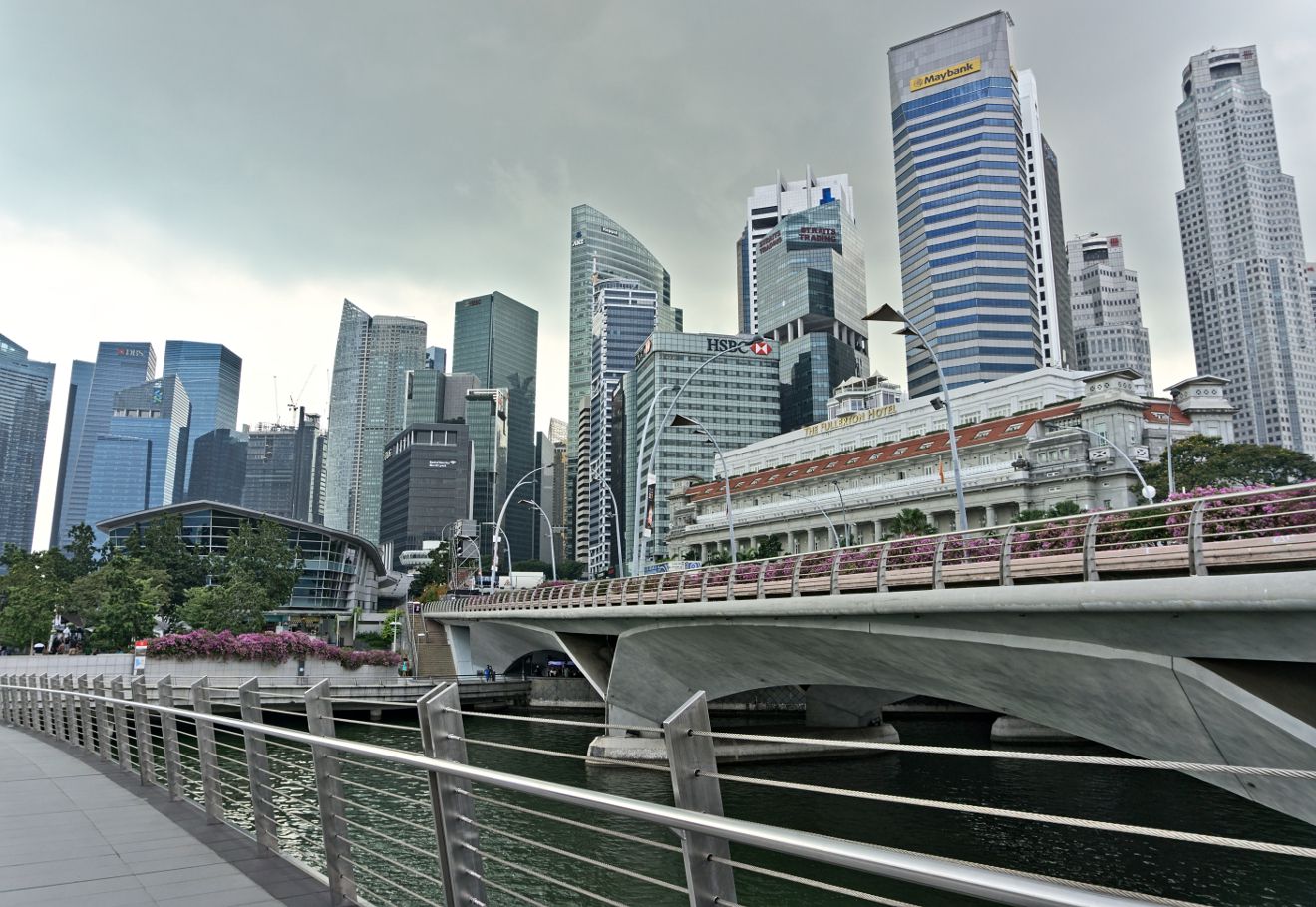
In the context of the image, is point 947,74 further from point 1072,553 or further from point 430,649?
point 1072,553

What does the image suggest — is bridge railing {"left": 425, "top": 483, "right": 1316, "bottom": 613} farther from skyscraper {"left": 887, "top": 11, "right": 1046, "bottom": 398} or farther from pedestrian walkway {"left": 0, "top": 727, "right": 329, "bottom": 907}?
skyscraper {"left": 887, "top": 11, "right": 1046, "bottom": 398}

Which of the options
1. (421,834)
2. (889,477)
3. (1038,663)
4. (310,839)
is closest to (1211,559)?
(1038,663)

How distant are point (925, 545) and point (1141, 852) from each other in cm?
836

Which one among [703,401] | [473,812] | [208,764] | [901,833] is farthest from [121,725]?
[703,401]

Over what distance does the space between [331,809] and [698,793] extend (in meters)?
3.91

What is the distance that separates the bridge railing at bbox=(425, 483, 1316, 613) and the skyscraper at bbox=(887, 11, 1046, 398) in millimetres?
134724

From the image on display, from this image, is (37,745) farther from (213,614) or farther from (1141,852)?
(213,614)

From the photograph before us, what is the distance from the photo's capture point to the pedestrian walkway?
6.12m

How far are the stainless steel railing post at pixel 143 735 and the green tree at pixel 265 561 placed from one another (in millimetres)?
76828

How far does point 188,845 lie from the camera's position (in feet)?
25.3

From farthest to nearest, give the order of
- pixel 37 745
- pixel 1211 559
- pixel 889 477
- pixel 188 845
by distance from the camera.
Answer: pixel 889 477 < pixel 37 745 < pixel 1211 559 < pixel 188 845

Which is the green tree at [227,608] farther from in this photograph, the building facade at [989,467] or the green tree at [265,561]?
the building facade at [989,467]

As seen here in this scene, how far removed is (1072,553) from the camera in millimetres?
16766

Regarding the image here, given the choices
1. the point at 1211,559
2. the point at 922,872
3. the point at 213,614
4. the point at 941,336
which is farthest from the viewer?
the point at 941,336
